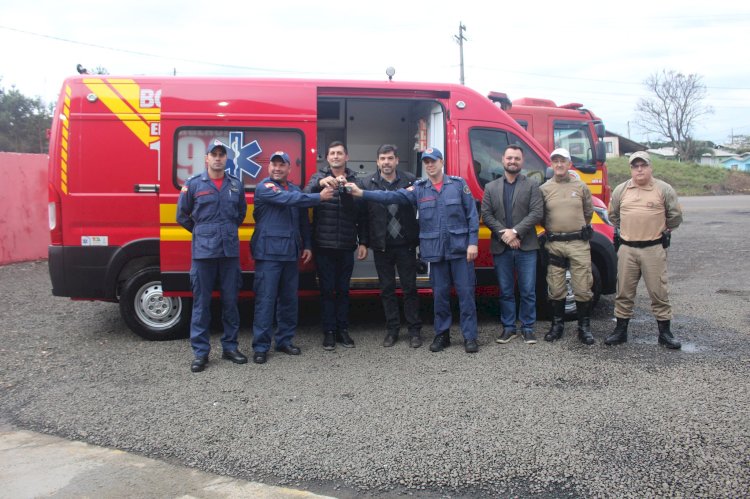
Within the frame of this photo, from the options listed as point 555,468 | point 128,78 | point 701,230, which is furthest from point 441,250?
point 701,230

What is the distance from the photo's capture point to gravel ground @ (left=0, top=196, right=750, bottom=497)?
3.12 meters

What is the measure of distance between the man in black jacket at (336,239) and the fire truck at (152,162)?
0.36 m

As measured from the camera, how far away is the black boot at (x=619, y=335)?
17.5 ft

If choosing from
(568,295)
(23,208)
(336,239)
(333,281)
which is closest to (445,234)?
(336,239)

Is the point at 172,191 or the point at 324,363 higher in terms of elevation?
the point at 172,191

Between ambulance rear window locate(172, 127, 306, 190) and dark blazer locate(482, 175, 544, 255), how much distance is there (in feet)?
6.01

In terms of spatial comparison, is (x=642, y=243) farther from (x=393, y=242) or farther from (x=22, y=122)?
(x=22, y=122)

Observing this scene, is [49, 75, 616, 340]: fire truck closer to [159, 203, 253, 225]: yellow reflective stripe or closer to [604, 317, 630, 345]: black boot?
[159, 203, 253, 225]: yellow reflective stripe

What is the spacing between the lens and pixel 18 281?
9.23 m

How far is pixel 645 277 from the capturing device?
5.21 metres

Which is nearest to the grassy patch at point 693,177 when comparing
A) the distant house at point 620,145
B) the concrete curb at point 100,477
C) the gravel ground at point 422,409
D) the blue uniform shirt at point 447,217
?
the distant house at point 620,145

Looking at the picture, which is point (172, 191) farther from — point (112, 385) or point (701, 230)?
point (701, 230)

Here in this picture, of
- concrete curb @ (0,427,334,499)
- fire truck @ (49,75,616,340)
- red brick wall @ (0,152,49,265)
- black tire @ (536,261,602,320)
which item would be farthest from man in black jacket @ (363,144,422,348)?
red brick wall @ (0,152,49,265)

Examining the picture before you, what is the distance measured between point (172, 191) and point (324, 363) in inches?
85.4
